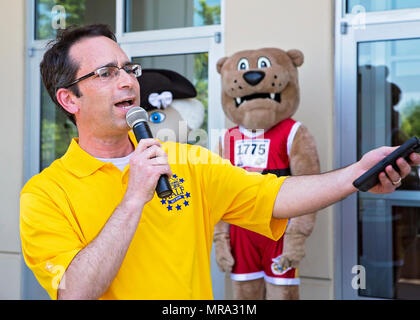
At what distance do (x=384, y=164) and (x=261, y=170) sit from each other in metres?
1.60

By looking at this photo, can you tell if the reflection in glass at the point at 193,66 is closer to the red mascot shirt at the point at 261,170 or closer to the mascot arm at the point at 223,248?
the red mascot shirt at the point at 261,170

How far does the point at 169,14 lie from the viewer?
4262mm

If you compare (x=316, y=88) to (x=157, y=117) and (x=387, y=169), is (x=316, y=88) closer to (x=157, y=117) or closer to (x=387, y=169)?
(x=157, y=117)

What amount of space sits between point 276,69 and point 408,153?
173cm

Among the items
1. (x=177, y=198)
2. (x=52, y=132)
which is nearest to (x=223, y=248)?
(x=177, y=198)

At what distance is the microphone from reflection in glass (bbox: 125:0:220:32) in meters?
2.57

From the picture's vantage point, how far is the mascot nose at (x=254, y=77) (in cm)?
297

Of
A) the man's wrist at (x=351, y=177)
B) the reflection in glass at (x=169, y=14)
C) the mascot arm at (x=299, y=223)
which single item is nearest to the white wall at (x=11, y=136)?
the reflection in glass at (x=169, y=14)

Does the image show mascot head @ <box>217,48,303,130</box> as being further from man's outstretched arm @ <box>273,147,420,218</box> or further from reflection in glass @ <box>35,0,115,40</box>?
reflection in glass @ <box>35,0,115,40</box>

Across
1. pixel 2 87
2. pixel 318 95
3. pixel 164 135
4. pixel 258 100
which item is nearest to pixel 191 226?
pixel 258 100

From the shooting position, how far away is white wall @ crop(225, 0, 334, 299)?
3.39 meters

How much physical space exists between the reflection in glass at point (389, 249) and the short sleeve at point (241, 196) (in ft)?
5.97

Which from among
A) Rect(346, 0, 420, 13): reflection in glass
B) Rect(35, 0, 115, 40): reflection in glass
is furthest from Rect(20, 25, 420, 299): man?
Rect(35, 0, 115, 40): reflection in glass

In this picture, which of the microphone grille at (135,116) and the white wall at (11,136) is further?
the white wall at (11,136)
